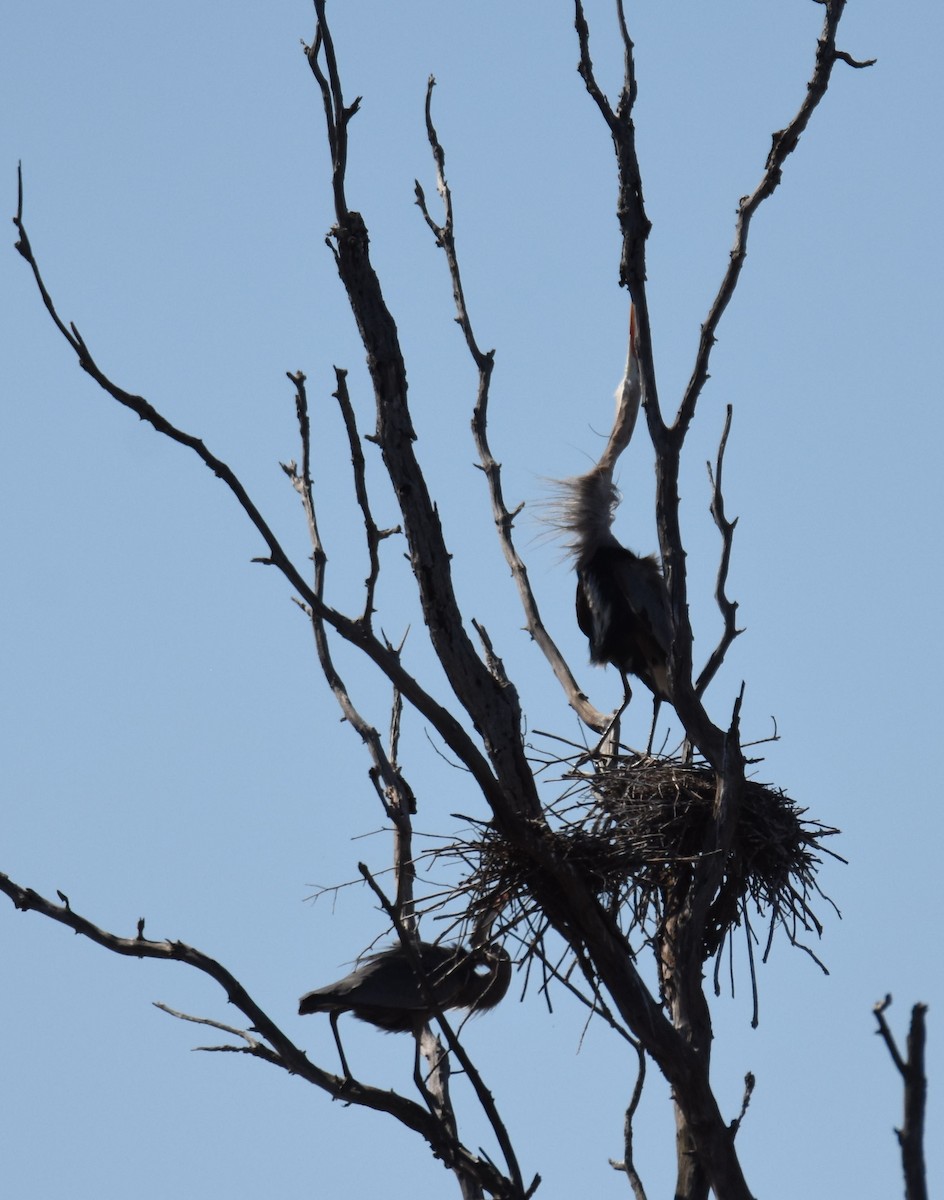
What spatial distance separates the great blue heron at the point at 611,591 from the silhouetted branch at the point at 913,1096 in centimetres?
572

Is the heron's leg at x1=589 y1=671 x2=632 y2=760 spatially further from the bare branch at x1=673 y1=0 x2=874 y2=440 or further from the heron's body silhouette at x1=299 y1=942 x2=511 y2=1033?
the bare branch at x1=673 y1=0 x2=874 y2=440

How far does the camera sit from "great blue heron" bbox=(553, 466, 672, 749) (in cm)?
822

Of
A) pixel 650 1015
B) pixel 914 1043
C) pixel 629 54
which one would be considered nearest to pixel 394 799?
pixel 650 1015

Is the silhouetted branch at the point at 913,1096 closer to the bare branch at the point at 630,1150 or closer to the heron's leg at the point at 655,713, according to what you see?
the bare branch at the point at 630,1150

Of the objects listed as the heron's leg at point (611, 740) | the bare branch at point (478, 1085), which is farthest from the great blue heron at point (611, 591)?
the bare branch at point (478, 1085)

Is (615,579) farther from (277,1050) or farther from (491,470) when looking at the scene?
(277,1050)

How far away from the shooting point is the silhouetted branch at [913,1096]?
2.00m

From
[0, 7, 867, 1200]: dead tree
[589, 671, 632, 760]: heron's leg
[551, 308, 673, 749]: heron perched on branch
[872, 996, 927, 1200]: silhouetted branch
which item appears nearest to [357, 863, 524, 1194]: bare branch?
[0, 7, 867, 1200]: dead tree

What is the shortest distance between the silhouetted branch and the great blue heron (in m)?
5.72

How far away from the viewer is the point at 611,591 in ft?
27.8

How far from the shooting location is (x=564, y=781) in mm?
6180

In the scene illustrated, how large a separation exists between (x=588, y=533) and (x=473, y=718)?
12.5 ft

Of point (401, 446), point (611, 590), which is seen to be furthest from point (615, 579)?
point (401, 446)

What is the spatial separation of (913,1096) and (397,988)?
3.83 meters
